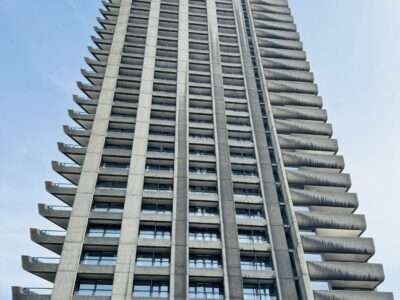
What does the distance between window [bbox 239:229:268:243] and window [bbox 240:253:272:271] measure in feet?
4.53

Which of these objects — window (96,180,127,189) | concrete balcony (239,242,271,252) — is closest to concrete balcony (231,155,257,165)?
concrete balcony (239,242,271,252)

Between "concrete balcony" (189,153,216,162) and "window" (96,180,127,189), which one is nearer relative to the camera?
"window" (96,180,127,189)

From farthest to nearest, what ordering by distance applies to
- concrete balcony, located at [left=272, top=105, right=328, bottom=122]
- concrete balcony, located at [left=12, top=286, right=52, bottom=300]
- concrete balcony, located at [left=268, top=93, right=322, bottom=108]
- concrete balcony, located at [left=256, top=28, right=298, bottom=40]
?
concrete balcony, located at [left=256, top=28, right=298, bottom=40] → concrete balcony, located at [left=268, top=93, right=322, bottom=108] → concrete balcony, located at [left=272, top=105, right=328, bottom=122] → concrete balcony, located at [left=12, top=286, right=52, bottom=300]

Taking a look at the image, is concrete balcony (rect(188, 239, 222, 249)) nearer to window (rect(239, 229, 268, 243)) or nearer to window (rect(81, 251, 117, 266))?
window (rect(239, 229, 268, 243))

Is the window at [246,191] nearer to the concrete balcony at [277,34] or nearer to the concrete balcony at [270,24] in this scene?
the concrete balcony at [277,34]

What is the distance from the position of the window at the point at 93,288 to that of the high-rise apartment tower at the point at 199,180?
0.28 feet

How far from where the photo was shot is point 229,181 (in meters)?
38.1

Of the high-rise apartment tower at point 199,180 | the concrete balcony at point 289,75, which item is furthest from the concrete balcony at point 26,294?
the concrete balcony at point 289,75

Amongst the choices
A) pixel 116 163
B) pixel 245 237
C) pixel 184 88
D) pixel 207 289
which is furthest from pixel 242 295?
Result: pixel 184 88

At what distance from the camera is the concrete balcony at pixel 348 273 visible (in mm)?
33656

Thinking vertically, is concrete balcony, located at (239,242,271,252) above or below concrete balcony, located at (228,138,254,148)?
below

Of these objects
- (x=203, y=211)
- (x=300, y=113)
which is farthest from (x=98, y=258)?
(x=300, y=113)

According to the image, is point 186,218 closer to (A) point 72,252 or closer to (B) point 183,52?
(A) point 72,252

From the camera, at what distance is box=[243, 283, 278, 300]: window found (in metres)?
31.2
